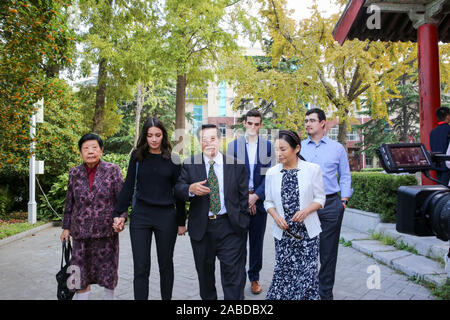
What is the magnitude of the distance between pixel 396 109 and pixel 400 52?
874 inches

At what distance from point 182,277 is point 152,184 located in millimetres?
2143

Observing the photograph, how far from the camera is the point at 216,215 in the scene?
334 cm

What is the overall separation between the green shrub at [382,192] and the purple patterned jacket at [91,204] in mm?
5578

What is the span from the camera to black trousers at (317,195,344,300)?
12.4 feet

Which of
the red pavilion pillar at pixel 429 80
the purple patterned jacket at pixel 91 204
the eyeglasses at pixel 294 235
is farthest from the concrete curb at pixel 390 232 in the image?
the purple patterned jacket at pixel 91 204

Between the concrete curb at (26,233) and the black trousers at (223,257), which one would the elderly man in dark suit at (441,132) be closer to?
the black trousers at (223,257)

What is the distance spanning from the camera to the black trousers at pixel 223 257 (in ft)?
10.8

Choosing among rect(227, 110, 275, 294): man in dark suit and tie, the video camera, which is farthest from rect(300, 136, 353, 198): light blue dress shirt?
the video camera

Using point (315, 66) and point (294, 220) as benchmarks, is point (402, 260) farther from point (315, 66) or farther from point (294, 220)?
point (315, 66)

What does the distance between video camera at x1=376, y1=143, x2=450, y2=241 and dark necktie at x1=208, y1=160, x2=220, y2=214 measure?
1619mm

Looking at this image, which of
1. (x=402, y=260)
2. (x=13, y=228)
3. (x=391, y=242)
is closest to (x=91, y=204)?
(x=402, y=260)

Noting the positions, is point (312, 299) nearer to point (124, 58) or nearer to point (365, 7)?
point (365, 7)

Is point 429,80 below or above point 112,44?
below

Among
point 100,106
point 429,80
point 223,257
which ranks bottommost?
point 223,257
